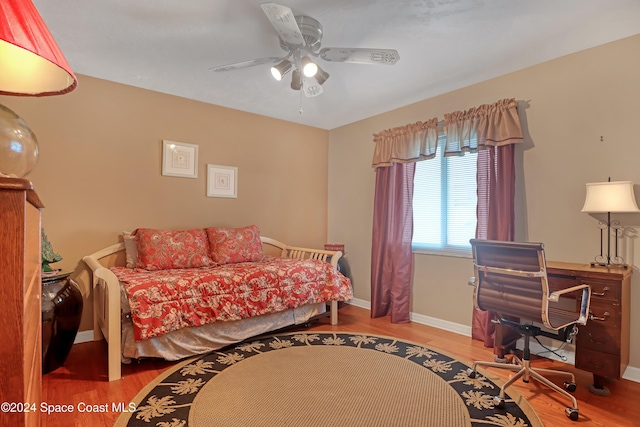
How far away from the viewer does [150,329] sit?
7.49 ft

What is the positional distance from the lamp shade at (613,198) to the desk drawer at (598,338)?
766mm

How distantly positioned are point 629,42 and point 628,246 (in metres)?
1.45

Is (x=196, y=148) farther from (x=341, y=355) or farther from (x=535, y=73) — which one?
(x=535, y=73)

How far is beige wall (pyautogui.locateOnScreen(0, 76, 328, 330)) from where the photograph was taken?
2904mm

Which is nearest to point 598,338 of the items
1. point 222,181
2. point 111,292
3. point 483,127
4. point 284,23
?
point 483,127

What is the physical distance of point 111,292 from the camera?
7.35ft

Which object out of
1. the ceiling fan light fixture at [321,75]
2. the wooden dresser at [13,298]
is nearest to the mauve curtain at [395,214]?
the ceiling fan light fixture at [321,75]

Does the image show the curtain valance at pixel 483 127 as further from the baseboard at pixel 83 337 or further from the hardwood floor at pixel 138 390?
the baseboard at pixel 83 337

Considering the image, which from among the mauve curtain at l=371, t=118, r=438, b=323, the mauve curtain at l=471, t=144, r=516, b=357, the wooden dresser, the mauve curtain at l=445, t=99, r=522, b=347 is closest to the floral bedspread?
the mauve curtain at l=371, t=118, r=438, b=323

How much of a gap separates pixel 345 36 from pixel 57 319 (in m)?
2.88

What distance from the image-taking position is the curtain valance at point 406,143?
3445mm

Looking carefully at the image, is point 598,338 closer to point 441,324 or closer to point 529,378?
point 529,378

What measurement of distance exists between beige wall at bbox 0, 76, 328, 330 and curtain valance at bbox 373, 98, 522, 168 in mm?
1307

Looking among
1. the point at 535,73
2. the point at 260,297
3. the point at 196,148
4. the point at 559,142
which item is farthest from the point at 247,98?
the point at 559,142
